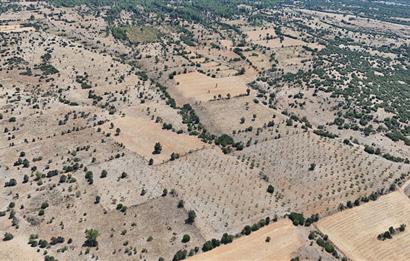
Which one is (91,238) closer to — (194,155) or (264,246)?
(264,246)

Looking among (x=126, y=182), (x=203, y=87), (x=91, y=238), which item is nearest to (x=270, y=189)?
(x=126, y=182)

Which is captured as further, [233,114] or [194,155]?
[233,114]

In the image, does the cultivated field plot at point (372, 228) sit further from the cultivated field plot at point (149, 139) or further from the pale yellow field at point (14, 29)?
the pale yellow field at point (14, 29)

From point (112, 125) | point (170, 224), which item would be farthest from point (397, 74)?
point (170, 224)

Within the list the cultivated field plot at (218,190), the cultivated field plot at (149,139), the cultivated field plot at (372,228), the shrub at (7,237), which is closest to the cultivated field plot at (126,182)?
the cultivated field plot at (218,190)

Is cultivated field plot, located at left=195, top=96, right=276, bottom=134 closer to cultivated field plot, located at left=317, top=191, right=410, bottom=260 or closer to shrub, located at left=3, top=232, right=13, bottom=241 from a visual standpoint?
cultivated field plot, located at left=317, top=191, right=410, bottom=260

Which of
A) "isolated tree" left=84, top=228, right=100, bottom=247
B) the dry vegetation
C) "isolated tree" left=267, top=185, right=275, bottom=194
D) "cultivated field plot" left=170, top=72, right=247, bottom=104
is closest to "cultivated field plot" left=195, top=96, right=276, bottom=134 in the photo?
the dry vegetation
